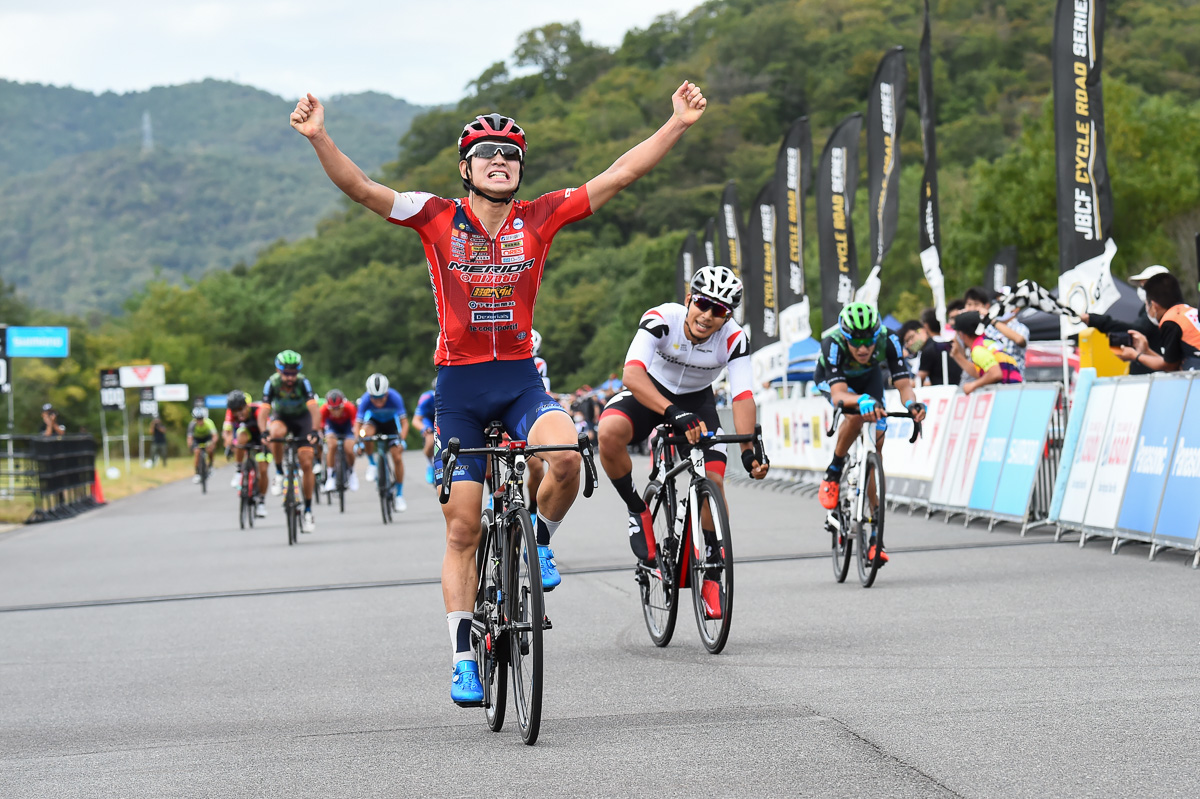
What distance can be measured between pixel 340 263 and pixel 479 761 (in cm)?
12848

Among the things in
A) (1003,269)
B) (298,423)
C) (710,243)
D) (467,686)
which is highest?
(710,243)

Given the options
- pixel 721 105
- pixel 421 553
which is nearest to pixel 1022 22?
pixel 721 105

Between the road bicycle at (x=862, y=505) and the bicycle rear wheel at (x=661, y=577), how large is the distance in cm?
222

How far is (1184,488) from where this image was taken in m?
10.7

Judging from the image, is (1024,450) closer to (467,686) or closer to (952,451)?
(952,451)

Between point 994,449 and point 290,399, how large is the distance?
8.22 metres

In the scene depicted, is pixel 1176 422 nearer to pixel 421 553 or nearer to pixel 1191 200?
pixel 421 553

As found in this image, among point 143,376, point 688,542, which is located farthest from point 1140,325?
point 143,376

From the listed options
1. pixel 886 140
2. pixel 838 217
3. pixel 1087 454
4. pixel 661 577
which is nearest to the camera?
pixel 661 577

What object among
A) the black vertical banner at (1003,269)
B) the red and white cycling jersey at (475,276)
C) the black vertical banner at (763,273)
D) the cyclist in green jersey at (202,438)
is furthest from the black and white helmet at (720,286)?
the black vertical banner at (1003,269)

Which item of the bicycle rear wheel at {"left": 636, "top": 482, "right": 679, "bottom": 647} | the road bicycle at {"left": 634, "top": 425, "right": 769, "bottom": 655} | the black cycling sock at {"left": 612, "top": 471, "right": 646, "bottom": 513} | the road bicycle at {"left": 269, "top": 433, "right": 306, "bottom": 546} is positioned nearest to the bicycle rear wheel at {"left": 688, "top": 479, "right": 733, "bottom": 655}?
the road bicycle at {"left": 634, "top": 425, "right": 769, "bottom": 655}

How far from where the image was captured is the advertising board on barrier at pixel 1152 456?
11.1 m

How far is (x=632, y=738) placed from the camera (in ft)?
18.4

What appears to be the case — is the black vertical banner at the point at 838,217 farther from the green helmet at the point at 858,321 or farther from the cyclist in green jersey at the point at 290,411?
the green helmet at the point at 858,321
